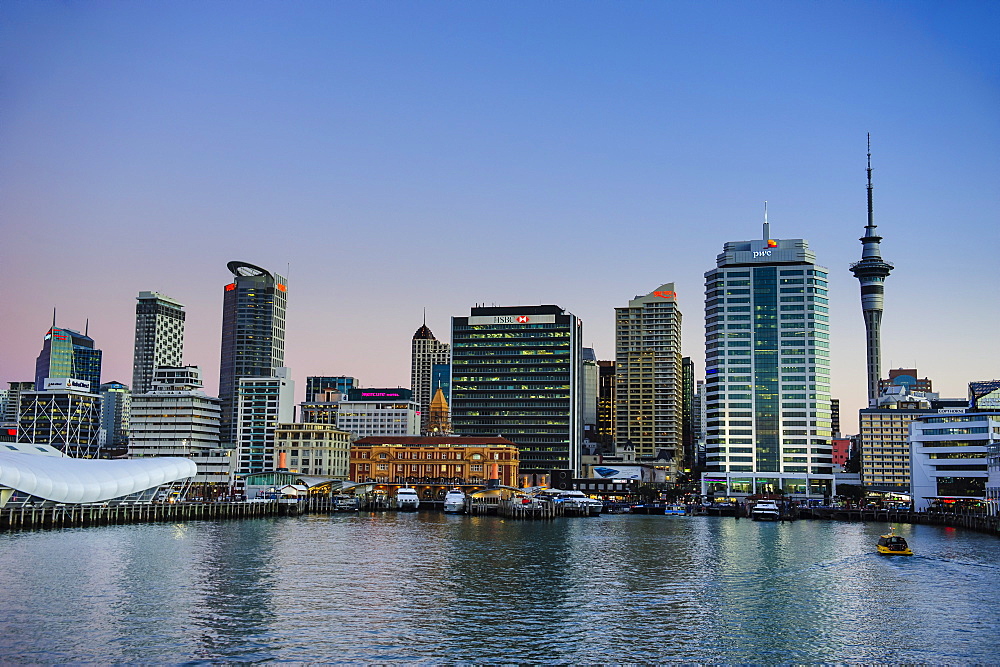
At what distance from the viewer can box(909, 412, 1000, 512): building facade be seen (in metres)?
186

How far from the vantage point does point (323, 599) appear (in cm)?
A: 6712

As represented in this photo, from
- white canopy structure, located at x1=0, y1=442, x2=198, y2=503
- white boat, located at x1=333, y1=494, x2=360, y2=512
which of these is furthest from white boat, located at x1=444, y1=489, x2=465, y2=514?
white canopy structure, located at x1=0, y1=442, x2=198, y2=503

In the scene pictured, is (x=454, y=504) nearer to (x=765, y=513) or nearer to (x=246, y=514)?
(x=246, y=514)

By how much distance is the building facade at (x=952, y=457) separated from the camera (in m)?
186

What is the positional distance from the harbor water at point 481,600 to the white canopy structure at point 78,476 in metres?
7.57

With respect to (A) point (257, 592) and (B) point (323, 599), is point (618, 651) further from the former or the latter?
(A) point (257, 592)

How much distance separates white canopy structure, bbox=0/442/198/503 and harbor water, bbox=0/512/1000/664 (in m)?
7.57

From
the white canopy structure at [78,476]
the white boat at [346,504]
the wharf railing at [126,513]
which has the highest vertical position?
the white canopy structure at [78,476]

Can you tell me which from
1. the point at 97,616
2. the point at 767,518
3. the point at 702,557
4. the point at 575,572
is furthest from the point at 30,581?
the point at 767,518

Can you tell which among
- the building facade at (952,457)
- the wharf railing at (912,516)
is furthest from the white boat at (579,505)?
the building facade at (952,457)

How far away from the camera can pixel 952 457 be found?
625 feet

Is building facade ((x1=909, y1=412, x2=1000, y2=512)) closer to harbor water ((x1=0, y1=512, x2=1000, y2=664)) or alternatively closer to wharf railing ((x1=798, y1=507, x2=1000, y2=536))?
wharf railing ((x1=798, y1=507, x2=1000, y2=536))

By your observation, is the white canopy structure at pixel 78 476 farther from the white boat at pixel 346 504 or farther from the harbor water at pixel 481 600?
the white boat at pixel 346 504

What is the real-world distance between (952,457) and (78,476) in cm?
15810
